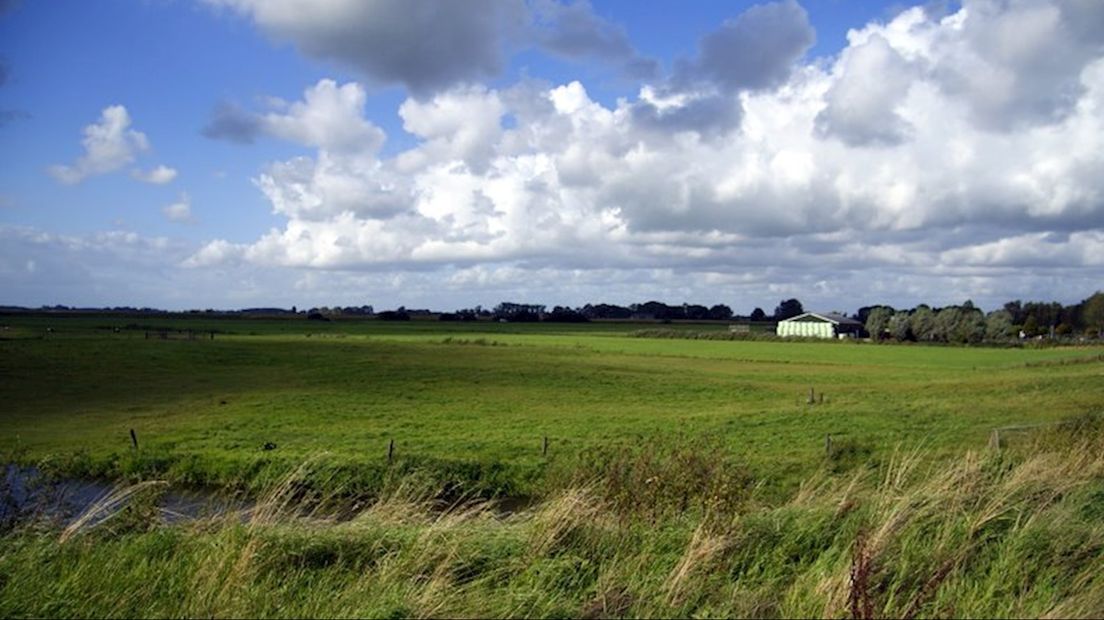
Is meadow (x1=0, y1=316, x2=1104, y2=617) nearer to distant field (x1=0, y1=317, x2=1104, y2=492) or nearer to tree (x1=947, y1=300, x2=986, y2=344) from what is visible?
distant field (x1=0, y1=317, x2=1104, y2=492)

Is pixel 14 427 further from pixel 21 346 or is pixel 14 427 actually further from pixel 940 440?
pixel 21 346

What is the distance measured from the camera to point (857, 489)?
10195 mm

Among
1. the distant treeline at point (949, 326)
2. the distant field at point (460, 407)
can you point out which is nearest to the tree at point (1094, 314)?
the distant treeline at point (949, 326)

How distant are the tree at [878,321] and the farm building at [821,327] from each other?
4368mm

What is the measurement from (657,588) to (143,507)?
20.4 ft

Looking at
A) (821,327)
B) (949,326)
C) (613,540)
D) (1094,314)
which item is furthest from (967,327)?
(613,540)

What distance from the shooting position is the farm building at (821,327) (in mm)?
170125

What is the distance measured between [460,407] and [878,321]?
453 feet

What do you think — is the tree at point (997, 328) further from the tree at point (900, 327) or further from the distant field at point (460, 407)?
the distant field at point (460, 407)

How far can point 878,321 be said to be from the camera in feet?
540

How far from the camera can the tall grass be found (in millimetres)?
6156

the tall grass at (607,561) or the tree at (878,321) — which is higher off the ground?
the tree at (878,321)

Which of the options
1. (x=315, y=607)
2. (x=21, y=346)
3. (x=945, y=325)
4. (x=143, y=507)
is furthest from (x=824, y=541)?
(x=945, y=325)

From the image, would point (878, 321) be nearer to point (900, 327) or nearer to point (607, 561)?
point (900, 327)
